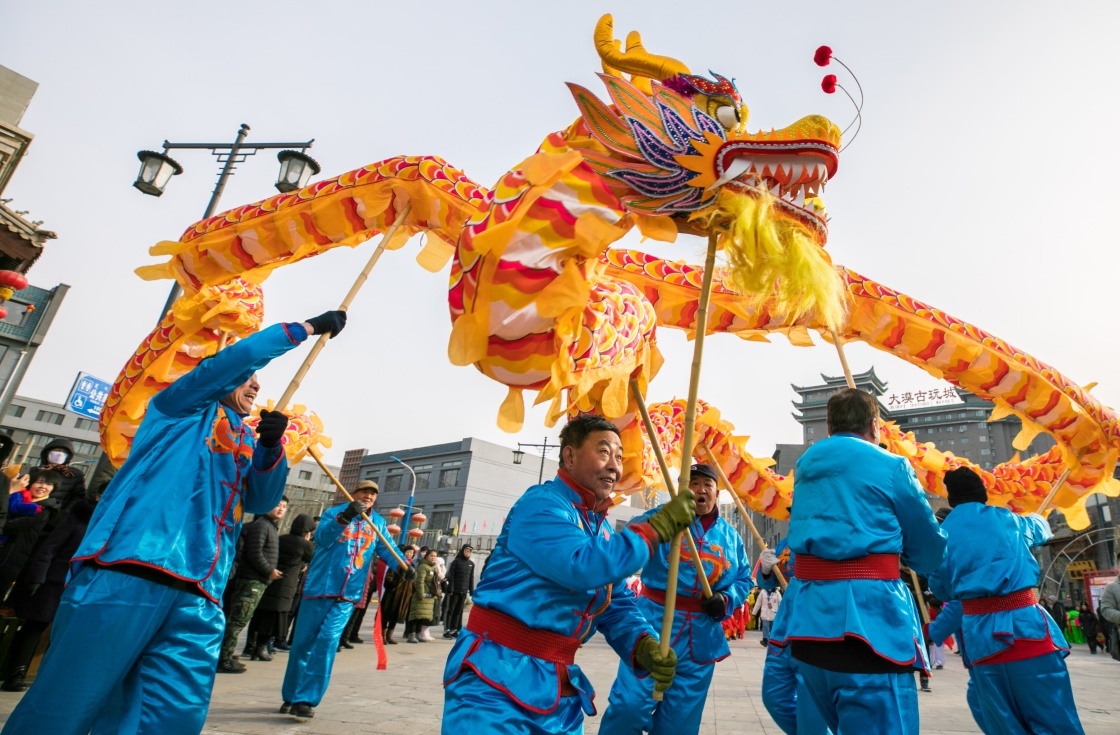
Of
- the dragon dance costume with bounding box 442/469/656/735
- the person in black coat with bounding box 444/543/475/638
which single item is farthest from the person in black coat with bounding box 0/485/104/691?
the person in black coat with bounding box 444/543/475/638

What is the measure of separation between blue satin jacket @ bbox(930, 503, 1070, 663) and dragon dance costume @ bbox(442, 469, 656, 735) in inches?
99.1

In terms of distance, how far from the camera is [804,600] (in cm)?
242

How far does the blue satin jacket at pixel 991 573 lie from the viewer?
3.33 metres

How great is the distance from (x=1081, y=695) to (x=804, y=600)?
281 inches

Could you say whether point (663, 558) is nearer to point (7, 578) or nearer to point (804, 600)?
point (804, 600)

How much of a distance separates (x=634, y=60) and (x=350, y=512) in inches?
161

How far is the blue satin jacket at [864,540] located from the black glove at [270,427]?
2.04 metres

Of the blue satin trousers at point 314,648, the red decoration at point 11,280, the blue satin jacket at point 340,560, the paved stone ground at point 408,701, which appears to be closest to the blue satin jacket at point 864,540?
the paved stone ground at point 408,701

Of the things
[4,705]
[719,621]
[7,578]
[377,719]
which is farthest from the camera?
[7,578]

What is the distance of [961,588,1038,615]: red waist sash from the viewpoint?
3.43 meters

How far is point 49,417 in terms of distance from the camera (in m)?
44.1

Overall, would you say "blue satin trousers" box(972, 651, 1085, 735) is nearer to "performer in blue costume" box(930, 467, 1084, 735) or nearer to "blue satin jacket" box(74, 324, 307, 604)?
"performer in blue costume" box(930, 467, 1084, 735)

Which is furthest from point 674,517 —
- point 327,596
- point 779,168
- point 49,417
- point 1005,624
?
point 49,417

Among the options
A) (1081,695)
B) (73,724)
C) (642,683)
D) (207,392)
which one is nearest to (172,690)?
(73,724)
